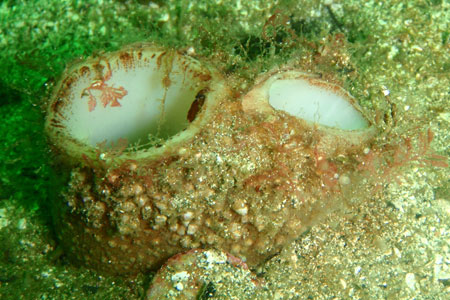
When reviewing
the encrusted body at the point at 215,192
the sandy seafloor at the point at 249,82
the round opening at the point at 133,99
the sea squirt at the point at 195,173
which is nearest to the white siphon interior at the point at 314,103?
the sea squirt at the point at 195,173

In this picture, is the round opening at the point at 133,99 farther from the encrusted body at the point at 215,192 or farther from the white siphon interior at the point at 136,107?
the encrusted body at the point at 215,192

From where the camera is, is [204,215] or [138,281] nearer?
[204,215]

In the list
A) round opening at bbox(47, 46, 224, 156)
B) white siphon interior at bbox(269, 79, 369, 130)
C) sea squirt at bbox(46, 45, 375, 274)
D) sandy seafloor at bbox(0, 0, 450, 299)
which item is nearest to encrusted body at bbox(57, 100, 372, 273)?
sea squirt at bbox(46, 45, 375, 274)

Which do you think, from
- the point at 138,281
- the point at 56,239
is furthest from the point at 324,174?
the point at 56,239

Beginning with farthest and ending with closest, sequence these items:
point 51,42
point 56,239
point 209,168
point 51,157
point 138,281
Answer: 1. point 51,42
2. point 56,239
3. point 138,281
4. point 51,157
5. point 209,168

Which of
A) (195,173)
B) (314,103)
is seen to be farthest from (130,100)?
(314,103)

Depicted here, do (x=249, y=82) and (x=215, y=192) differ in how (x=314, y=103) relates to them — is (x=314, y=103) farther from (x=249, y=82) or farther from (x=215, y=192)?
(x=215, y=192)

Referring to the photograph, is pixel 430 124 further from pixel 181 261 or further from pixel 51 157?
pixel 51 157
